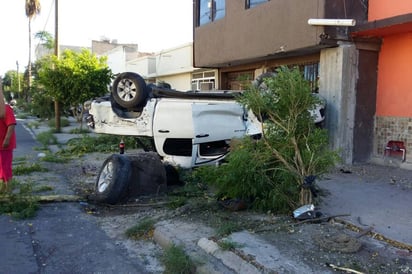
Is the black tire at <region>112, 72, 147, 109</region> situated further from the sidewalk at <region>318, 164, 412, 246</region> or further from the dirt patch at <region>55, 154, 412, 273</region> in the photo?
the sidewalk at <region>318, 164, 412, 246</region>

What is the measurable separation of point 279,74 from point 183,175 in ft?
10.8

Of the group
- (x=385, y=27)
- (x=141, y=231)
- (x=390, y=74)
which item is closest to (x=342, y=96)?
(x=390, y=74)

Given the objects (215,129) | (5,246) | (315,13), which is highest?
(315,13)

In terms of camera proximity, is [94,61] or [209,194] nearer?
[209,194]

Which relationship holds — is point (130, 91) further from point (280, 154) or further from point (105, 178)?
point (280, 154)

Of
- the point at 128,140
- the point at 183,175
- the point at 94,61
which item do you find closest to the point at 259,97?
the point at 183,175

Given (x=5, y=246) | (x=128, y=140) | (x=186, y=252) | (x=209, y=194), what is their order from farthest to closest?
(x=128, y=140) < (x=209, y=194) < (x=5, y=246) < (x=186, y=252)

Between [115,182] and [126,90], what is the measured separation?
2.29 metres

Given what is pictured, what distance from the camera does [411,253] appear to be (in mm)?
4355

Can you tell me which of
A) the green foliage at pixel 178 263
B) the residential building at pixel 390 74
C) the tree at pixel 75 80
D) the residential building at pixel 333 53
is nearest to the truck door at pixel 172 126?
the residential building at pixel 333 53

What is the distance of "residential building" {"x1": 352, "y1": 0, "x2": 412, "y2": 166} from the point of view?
870cm

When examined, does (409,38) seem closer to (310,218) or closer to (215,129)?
(215,129)

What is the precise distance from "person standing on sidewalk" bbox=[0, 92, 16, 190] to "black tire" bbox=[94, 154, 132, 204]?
1.61 m

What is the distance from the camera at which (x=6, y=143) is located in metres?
7.32
